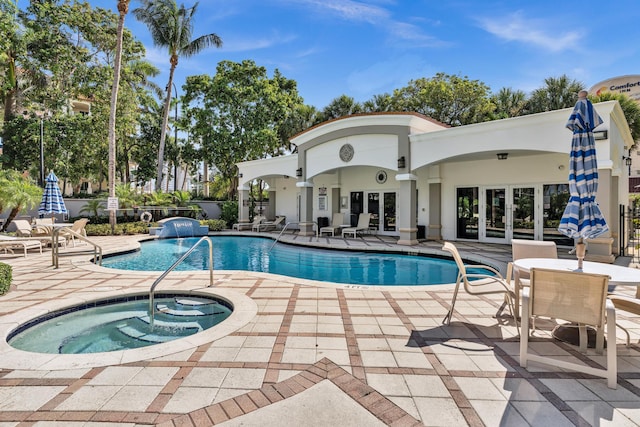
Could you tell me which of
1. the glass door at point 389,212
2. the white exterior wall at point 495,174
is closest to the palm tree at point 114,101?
the glass door at point 389,212

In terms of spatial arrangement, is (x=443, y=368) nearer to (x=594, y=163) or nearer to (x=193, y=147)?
(x=594, y=163)

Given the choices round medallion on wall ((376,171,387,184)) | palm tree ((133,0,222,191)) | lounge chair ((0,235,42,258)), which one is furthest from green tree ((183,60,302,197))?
lounge chair ((0,235,42,258))

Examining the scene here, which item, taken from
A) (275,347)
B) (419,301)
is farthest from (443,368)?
(419,301)

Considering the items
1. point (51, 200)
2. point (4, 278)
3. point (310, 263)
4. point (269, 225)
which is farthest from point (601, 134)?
point (51, 200)

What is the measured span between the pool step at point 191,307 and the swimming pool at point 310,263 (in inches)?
125

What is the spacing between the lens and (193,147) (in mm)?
23156

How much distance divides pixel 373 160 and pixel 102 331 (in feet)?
33.8

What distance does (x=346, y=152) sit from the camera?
1355 centimetres

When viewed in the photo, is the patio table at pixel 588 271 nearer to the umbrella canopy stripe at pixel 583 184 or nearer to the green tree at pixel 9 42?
the umbrella canopy stripe at pixel 583 184

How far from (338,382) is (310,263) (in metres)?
7.32

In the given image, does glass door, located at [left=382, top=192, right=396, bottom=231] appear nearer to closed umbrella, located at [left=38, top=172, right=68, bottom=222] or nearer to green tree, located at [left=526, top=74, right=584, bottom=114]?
green tree, located at [left=526, top=74, right=584, bottom=114]

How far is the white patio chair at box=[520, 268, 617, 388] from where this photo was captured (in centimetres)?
267

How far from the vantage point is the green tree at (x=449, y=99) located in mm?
21719

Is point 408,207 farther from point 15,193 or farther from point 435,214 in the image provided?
point 15,193
